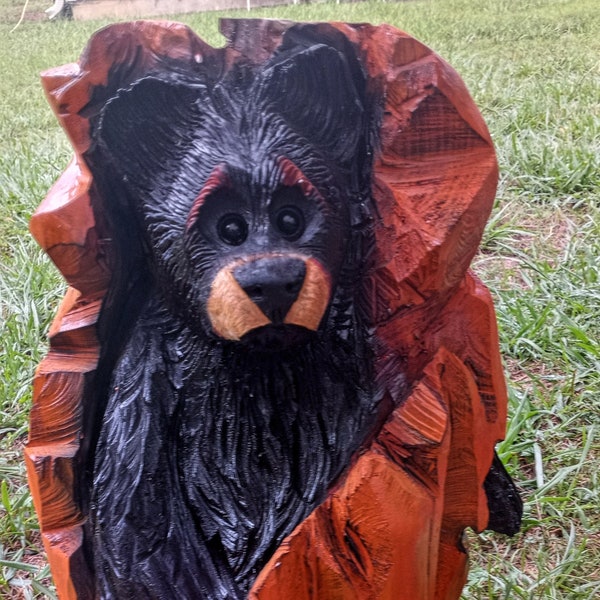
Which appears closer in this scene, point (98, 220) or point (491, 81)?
point (98, 220)

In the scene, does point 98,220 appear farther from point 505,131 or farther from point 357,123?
point 505,131

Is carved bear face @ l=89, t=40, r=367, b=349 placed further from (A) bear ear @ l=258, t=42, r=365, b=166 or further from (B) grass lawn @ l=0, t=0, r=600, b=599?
(B) grass lawn @ l=0, t=0, r=600, b=599

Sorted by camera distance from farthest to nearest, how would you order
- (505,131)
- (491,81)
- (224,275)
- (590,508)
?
(491,81) < (505,131) < (590,508) < (224,275)

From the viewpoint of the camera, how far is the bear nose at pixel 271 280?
0.77m

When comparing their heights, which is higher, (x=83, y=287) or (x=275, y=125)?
(x=275, y=125)

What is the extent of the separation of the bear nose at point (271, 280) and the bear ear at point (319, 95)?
0.52ft

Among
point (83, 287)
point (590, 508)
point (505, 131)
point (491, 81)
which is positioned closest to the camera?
point (83, 287)

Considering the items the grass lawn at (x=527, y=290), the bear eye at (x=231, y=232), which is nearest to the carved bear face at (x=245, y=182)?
the bear eye at (x=231, y=232)

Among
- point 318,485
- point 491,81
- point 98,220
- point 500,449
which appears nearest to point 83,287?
point 98,220

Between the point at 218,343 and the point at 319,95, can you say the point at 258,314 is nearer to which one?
the point at 218,343

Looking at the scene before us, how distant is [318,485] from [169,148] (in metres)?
0.40

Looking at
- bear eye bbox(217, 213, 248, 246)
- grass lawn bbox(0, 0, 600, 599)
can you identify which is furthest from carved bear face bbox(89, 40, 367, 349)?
grass lawn bbox(0, 0, 600, 599)

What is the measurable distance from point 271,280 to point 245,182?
4.3 inches

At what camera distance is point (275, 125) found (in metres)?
0.84
